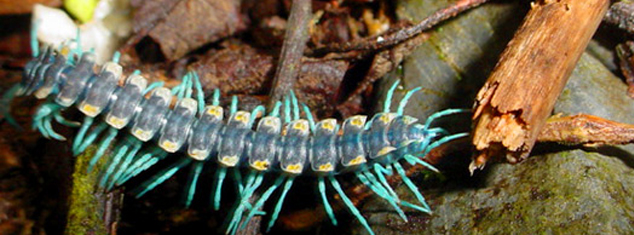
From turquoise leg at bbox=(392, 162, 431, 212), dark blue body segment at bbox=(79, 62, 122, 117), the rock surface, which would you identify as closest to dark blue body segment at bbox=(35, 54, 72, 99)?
dark blue body segment at bbox=(79, 62, 122, 117)

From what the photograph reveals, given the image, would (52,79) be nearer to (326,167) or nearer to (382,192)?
(326,167)

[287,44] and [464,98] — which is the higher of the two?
[287,44]

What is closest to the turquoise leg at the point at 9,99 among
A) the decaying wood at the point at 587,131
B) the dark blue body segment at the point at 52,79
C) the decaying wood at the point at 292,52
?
the dark blue body segment at the point at 52,79

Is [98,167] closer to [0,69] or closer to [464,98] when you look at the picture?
[0,69]

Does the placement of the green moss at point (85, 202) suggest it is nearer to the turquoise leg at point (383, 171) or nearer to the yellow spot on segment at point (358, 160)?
the yellow spot on segment at point (358, 160)

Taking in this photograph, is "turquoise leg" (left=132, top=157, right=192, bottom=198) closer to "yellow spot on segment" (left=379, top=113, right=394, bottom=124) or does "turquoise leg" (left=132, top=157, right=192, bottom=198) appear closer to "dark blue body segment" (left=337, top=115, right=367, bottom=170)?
"dark blue body segment" (left=337, top=115, right=367, bottom=170)

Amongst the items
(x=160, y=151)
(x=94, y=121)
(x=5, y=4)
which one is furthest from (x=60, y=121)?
(x=5, y=4)

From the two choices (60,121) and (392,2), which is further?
(392,2)
